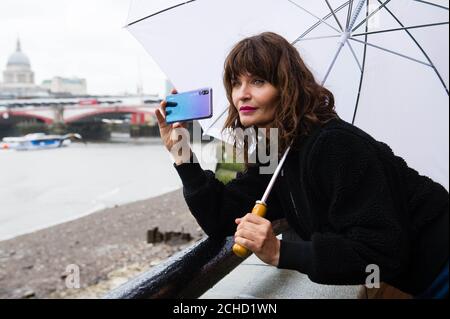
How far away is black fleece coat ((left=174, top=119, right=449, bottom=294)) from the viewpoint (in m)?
1.14

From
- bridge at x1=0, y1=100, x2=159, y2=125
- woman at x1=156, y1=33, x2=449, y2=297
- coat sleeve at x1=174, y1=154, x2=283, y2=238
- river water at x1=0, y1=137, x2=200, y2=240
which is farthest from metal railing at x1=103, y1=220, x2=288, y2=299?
bridge at x1=0, y1=100, x2=159, y2=125

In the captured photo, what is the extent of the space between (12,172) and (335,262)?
29.0 meters

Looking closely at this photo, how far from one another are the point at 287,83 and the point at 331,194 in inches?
13.2

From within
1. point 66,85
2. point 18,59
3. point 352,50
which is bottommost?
point 352,50

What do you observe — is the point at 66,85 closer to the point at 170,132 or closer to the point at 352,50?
the point at 170,132

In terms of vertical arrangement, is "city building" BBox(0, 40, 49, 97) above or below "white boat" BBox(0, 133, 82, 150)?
above

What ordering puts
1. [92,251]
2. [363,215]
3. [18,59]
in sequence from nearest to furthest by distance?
[363,215]
[92,251]
[18,59]

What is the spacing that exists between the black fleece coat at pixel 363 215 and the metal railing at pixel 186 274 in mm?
308

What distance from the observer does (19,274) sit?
9.75 meters

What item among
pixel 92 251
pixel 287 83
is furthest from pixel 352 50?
pixel 92 251

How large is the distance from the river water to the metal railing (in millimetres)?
13297

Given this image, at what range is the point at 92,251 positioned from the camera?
11.4 metres

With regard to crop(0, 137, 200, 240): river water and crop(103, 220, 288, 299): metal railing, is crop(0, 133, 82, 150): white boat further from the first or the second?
crop(103, 220, 288, 299): metal railing
